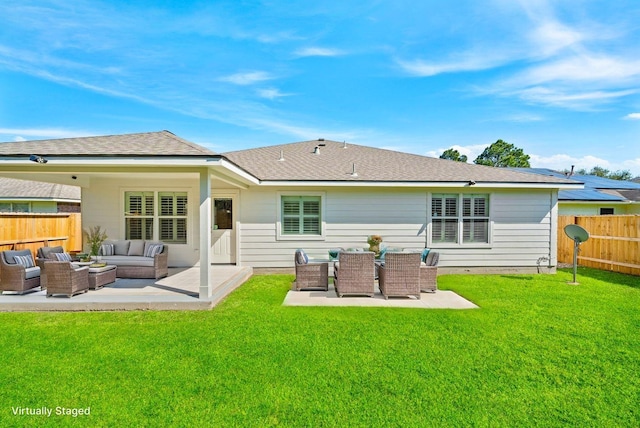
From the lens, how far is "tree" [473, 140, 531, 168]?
4419 centimetres

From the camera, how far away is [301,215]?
9578mm

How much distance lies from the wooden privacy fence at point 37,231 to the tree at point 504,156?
156 feet

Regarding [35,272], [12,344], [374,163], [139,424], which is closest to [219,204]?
[35,272]

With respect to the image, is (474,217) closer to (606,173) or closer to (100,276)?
(100,276)

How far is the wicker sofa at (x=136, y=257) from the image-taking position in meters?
7.93

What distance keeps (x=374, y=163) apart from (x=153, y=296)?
7582mm

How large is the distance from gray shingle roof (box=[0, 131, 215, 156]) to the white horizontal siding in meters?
3.26

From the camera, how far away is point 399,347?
424cm

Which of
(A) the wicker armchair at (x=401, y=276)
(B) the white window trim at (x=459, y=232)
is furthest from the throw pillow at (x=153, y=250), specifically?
(B) the white window trim at (x=459, y=232)

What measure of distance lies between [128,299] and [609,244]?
13.6m

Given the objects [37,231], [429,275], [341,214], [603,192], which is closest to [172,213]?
[37,231]

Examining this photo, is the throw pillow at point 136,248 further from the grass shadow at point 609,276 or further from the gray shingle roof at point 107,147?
the grass shadow at point 609,276

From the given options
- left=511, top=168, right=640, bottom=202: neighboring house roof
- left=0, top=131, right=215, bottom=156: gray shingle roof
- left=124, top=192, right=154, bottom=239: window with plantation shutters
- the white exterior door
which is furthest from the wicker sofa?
left=511, top=168, right=640, bottom=202: neighboring house roof

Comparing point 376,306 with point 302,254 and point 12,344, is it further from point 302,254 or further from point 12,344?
point 12,344
